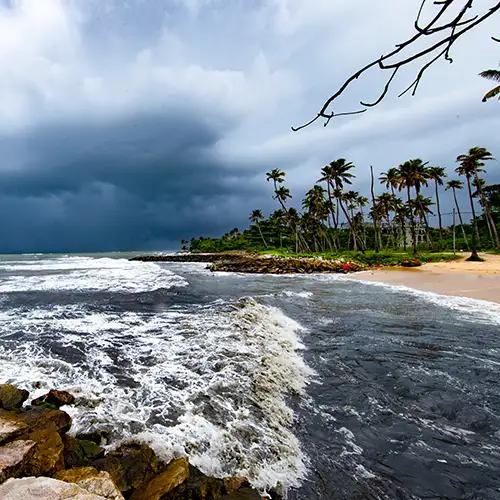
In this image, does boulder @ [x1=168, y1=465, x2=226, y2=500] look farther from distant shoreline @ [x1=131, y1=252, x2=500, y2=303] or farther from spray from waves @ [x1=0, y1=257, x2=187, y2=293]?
spray from waves @ [x1=0, y1=257, x2=187, y2=293]

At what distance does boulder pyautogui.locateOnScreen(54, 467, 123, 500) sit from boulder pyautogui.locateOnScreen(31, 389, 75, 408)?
1.82 meters

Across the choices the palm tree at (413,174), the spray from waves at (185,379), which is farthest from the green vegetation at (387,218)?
the spray from waves at (185,379)

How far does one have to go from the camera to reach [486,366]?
6633 millimetres

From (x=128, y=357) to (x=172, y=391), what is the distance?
1957 millimetres

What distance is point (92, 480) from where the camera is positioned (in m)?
2.81

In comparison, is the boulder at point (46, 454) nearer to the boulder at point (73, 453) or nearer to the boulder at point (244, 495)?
the boulder at point (73, 453)

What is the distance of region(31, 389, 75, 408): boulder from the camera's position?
456 cm

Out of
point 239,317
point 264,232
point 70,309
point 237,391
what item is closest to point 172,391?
point 237,391

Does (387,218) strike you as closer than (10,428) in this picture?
No

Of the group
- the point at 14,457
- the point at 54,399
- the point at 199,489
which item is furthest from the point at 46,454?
the point at 54,399

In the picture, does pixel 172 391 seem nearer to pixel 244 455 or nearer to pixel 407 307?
pixel 244 455

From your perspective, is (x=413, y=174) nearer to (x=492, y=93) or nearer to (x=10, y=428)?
(x=492, y=93)

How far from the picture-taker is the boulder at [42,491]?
7.84 ft

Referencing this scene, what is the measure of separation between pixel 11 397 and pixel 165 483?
2793 millimetres
